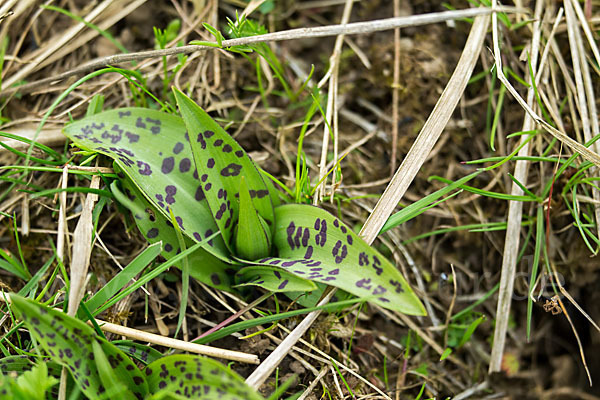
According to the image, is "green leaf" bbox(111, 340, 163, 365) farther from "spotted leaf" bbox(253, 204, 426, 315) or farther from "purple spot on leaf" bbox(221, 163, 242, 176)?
"purple spot on leaf" bbox(221, 163, 242, 176)

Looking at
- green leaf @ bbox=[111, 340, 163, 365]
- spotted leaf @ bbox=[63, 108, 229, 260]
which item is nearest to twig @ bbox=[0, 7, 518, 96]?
→ spotted leaf @ bbox=[63, 108, 229, 260]

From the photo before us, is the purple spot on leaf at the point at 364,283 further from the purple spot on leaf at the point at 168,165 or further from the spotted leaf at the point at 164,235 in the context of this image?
the purple spot on leaf at the point at 168,165

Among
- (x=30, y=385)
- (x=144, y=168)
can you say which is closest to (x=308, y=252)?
(x=144, y=168)

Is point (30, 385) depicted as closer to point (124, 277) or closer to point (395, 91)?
point (124, 277)

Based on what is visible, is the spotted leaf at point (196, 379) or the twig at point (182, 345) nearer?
the spotted leaf at point (196, 379)

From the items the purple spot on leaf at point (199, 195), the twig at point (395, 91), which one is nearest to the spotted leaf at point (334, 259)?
the purple spot on leaf at point (199, 195)
